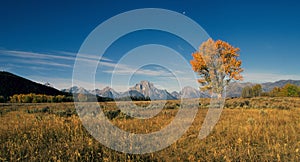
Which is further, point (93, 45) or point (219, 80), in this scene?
point (219, 80)

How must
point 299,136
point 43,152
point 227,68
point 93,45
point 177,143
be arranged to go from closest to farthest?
point 43,152 < point 177,143 < point 299,136 < point 93,45 < point 227,68

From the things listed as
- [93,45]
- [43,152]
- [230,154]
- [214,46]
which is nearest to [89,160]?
[43,152]

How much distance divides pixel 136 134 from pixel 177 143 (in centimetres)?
140

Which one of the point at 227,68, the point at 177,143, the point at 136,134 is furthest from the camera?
the point at 227,68

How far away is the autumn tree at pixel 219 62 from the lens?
3666 centimetres

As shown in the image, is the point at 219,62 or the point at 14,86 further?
the point at 14,86

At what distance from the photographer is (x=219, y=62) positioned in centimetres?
3653

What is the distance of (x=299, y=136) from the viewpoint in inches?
242

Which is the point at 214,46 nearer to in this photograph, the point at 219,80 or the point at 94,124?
the point at 219,80

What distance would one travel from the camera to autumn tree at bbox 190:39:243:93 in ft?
120

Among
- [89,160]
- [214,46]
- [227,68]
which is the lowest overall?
[89,160]

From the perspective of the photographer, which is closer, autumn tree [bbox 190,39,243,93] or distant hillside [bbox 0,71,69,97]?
autumn tree [bbox 190,39,243,93]

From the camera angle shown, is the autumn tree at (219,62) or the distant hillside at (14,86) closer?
the autumn tree at (219,62)

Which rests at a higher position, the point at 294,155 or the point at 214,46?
the point at 214,46
